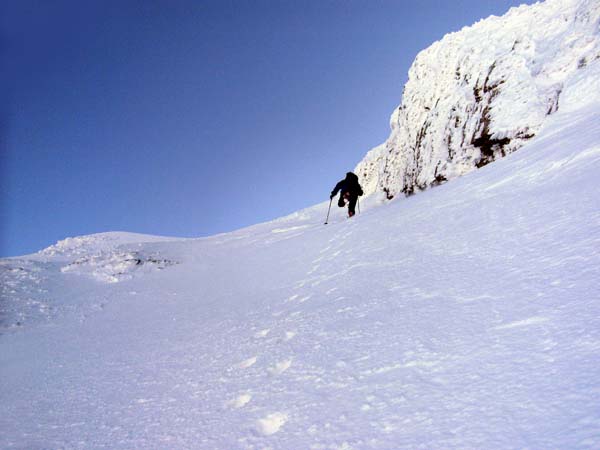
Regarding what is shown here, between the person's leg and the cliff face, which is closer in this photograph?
the cliff face

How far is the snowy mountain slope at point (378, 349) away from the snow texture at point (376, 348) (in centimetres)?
1

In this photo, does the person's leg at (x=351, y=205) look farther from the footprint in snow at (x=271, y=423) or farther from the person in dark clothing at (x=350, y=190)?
the footprint in snow at (x=271, y=423)

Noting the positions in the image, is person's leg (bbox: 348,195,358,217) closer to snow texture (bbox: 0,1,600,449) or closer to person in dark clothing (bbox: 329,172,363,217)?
person in dark clothing (bbox: 329,172,363,217)

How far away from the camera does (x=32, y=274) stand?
900 centimetres

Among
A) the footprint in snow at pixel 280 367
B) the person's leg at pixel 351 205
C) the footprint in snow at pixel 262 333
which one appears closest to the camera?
the footprint in snow at pixel 280 367

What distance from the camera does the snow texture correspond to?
1697mm

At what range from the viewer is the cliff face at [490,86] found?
→ 9.68 m

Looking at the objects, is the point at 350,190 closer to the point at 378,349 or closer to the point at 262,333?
the point at 262,333

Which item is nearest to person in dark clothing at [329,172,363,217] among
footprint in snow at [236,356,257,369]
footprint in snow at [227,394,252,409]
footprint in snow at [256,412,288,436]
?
footprint in snow at [236,356,257,369]

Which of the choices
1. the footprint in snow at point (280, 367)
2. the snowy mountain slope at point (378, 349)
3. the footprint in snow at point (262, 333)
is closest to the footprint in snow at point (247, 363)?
the snowy mountain slope at point (378, 349)

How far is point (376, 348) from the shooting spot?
2523mm

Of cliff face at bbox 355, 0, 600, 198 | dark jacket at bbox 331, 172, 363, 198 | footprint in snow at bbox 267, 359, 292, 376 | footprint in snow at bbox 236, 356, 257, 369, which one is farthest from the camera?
dark jacket at bbox 331, 172, 363, 198

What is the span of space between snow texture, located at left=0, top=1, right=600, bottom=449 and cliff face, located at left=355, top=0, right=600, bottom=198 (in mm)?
4093

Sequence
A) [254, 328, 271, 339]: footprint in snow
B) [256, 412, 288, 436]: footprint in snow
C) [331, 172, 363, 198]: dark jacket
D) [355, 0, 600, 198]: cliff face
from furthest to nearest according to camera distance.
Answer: [331, 172, 363, 198]: dark jacket, [355, 0, 600, 198]: cliff face, [254, 328, 271, 339]: footprint in snow, [256, 412, 288, 436]: footprint in snow
